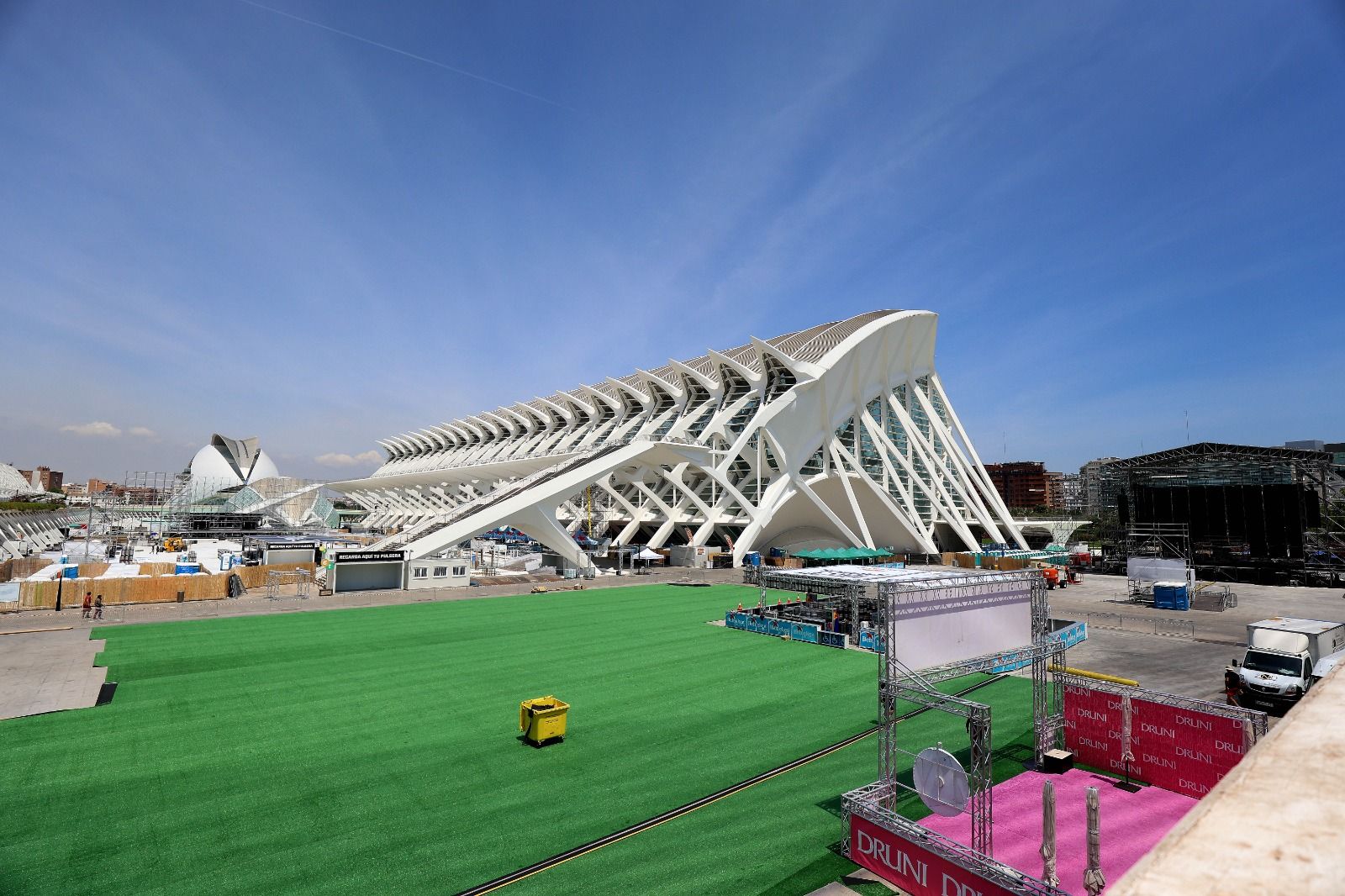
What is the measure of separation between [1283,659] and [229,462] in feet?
383

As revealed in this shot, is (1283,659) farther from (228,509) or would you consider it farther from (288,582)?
(228,509)

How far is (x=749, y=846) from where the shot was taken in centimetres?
798

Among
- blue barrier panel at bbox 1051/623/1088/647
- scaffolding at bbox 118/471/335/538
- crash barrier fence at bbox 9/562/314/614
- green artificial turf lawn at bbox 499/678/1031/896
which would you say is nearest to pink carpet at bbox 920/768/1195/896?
green artificial turf lawn at bbox 499/678/1031/896

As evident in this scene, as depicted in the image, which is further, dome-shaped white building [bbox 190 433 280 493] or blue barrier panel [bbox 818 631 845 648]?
dome-shaped white building [bbox 190 433 280 493]

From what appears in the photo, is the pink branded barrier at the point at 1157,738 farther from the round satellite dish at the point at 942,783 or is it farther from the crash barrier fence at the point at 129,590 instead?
the crash barrier fence at the point at 129,590

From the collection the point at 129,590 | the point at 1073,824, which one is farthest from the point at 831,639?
the point at 129,590

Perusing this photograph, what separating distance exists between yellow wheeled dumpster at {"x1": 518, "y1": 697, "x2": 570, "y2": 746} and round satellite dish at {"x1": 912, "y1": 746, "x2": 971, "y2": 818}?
5.61 meters

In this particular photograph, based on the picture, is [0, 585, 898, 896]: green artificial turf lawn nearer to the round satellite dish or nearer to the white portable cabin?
the round satellite dish

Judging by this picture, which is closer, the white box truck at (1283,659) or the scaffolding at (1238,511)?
the white box truck at (1283,659)

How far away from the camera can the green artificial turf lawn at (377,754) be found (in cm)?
769

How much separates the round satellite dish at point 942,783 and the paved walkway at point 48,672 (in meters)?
15.7

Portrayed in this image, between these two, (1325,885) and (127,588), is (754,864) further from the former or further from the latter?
(127,588)

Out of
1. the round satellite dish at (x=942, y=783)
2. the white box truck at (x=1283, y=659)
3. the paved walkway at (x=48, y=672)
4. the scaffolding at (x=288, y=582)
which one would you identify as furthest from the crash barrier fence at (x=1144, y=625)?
the scaffolding at (x=288, y=582)

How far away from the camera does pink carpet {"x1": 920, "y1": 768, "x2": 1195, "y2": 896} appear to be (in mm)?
7770
